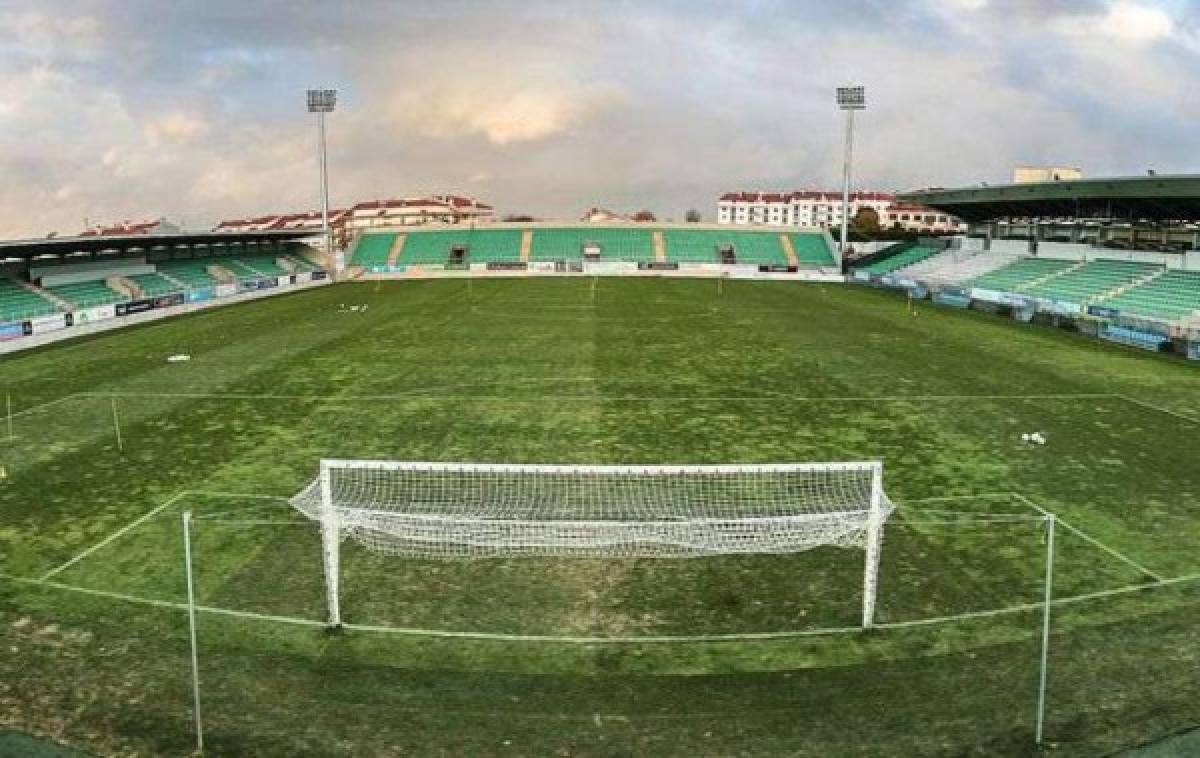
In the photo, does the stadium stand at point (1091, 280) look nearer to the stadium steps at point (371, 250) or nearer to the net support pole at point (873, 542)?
the net support pole at point (873, 542)

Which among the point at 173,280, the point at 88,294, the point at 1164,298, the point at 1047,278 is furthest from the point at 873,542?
the point at 173,280

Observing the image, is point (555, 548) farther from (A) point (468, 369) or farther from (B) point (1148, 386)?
(B) point (1148, 386)

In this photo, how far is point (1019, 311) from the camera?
46438 millimetres

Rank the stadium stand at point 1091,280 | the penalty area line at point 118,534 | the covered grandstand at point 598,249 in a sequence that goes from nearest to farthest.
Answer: the penalty area line at point 118,534 → the stadium stand at point 1091,280 → the covered grandstand at point 598,249

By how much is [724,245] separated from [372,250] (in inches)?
1297

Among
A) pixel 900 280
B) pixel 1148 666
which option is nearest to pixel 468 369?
pixel 1148 666

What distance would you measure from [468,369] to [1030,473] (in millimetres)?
17916

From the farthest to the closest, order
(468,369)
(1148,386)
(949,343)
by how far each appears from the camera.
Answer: (949,343), (468,369), (1148,386)

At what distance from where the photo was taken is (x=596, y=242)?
8388cm

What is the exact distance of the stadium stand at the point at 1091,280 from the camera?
1837 inches

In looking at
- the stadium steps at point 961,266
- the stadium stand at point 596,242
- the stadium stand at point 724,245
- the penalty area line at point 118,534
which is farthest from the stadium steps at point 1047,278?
the penalty area line at point 118,534

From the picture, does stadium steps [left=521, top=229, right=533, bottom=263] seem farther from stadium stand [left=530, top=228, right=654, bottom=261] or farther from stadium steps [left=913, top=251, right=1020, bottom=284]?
stadium steps [left=913, top=251, right=1020, bottom=284]

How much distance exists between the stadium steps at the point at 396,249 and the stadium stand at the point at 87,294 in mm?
30971

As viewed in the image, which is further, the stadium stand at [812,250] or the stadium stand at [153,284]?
the stadium stand at [812,250]
